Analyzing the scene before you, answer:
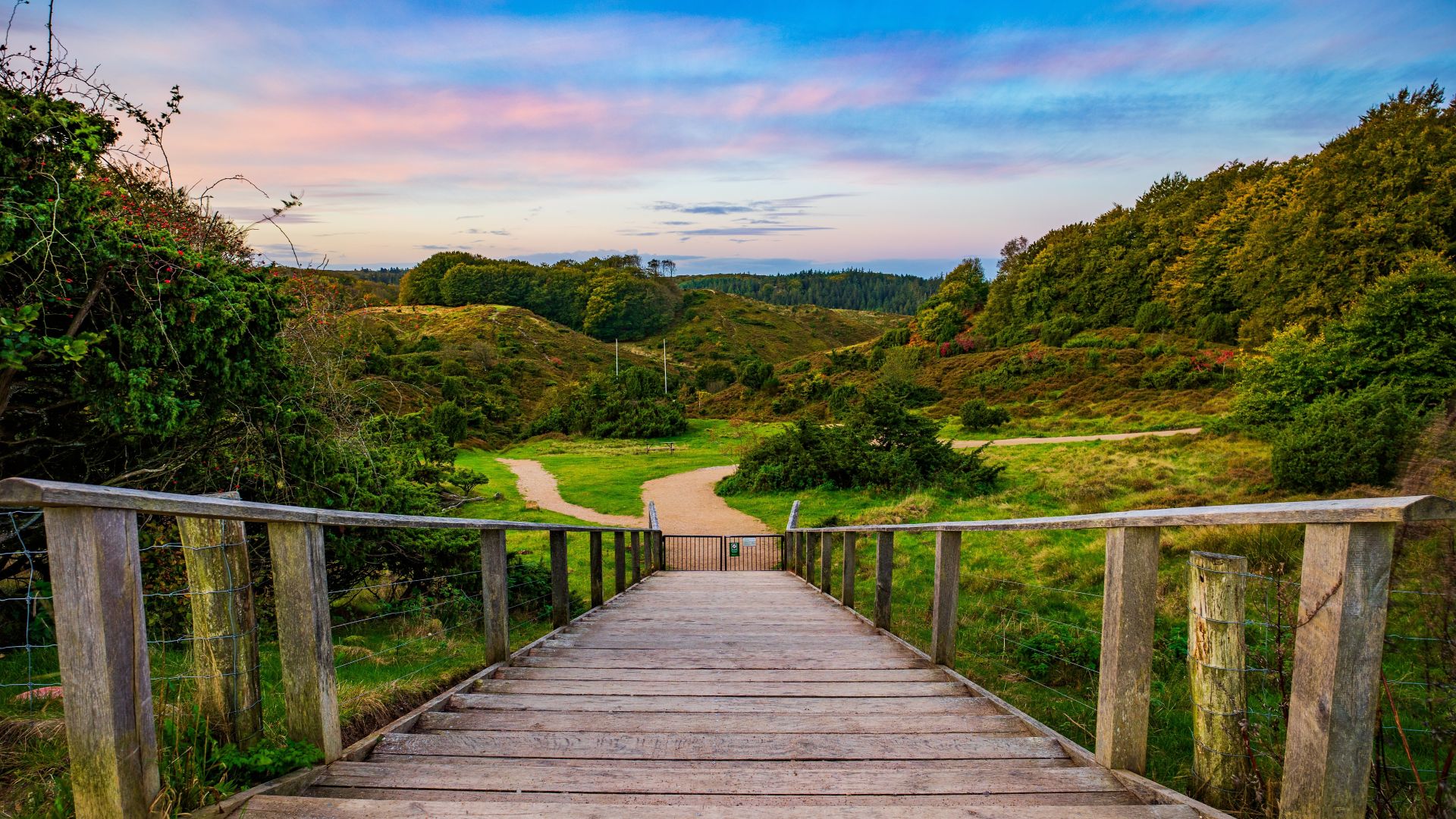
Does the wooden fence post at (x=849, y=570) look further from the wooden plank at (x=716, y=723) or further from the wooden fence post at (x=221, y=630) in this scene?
the wooden fence post at (x=221, y=630)

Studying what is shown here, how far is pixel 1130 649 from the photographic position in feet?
7.74

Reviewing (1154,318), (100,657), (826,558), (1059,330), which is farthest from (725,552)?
(1154,318)

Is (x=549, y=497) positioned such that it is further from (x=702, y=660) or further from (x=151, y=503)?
(x=151, y=503)

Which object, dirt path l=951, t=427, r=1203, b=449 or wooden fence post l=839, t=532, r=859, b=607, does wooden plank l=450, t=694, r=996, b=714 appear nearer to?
wooden fence post l=839, t=532, r=859, b=607

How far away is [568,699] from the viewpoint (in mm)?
3186

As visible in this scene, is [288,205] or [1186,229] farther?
[1186,229]

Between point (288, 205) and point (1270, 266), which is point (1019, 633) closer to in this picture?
point (288, 205)

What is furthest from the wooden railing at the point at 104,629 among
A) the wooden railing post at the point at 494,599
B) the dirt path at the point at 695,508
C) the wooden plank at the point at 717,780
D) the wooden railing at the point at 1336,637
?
the dirt path at the point at 695,508

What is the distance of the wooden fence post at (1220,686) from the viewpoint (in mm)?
2143

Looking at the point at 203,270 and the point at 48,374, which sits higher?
the point at 203,270

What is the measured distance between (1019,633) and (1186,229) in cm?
4973

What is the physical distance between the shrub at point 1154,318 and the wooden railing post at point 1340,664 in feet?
164

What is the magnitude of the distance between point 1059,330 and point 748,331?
166ft

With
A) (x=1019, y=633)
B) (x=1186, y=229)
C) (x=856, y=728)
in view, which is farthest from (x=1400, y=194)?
(x=856, y=728)
